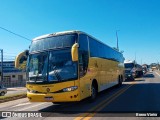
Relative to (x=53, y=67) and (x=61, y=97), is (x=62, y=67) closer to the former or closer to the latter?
(x=53, y=67)

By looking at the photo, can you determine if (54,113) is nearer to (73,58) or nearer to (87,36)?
(73,58)

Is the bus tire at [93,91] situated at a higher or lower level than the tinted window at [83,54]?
lower

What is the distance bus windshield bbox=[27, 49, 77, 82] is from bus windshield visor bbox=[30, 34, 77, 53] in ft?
1.03

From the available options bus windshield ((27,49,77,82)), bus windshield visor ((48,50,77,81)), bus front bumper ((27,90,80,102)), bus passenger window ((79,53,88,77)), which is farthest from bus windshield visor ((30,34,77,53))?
bus front bumper ((27,90,80,102))

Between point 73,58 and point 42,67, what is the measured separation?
1650 millimetres

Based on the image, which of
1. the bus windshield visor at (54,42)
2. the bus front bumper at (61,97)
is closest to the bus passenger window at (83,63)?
the bus windshield visor at (54,42)

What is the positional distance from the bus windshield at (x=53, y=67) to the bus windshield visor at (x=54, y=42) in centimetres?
31

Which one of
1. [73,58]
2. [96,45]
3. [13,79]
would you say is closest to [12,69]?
[13,79]

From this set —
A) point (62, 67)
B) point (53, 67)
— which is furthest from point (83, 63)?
point (53, 67)

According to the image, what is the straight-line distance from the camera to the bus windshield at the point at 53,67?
1094 centimetres

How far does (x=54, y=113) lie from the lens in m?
10.4

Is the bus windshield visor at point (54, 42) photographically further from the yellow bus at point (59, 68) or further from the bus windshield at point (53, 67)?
the bus windshield at point (53, 67)

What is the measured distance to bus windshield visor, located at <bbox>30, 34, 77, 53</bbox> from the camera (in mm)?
11555

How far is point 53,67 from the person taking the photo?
11055mm
